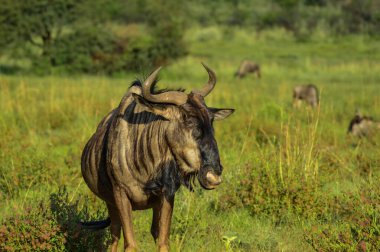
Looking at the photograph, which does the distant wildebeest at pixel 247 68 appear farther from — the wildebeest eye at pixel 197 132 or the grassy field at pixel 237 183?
the wildebeest eye at pixel 197 132

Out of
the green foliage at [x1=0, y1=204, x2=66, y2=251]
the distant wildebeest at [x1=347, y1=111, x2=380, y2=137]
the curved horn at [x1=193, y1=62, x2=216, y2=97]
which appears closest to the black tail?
the green foliage at [x1=0, y1=204, x2=66, y2=251]

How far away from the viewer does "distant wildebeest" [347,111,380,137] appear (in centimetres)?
1313

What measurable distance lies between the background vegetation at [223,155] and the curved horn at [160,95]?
791mm

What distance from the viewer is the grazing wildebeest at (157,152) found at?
472 centimetres

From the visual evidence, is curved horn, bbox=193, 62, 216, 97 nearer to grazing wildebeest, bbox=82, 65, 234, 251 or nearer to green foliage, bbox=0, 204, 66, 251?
grazing wildebeest, bbox=82, 65, 234, 251

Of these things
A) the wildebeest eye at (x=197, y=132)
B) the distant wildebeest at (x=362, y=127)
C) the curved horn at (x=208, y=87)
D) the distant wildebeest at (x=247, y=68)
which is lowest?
the distant wildebeest at (x=247, y=68)

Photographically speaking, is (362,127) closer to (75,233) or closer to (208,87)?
(75,233)

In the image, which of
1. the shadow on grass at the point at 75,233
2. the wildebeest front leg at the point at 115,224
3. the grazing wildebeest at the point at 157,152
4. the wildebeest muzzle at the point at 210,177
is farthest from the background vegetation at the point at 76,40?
the wildebeest muzzle at the point at 210,177

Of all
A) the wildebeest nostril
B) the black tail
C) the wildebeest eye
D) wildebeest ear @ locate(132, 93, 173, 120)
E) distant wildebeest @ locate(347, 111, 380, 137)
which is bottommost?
distant wildebeest @ locate(347, 111, 380, 137)

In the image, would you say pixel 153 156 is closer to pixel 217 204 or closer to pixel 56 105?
pixel 217 204

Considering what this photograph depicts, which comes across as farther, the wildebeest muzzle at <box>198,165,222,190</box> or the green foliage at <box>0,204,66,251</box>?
the green foliage at <box>0,204,66,251</box>

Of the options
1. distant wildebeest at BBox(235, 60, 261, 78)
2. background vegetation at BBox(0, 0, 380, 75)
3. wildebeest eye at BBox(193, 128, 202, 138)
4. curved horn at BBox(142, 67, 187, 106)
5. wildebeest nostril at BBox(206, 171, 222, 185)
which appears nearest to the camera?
wildebeest nostril at BBox(206, 171, 222, 185)

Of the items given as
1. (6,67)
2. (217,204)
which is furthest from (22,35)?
(217,204)

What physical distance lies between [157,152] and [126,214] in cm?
50
